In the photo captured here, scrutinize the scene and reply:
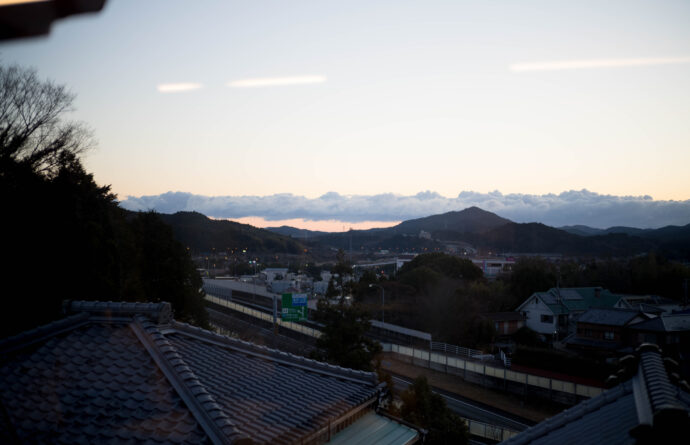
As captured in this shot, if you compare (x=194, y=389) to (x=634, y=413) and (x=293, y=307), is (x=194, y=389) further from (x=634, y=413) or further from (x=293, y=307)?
(x=293, y=307)

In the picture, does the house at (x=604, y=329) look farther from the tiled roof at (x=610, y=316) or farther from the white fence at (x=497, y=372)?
the white fence at (x=497, y=372)

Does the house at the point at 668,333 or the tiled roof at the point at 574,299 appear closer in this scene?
the house at the point at 668,333

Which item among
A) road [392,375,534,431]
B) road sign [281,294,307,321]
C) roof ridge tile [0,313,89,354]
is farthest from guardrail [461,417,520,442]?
roof ridge tile [0,313,89,354]

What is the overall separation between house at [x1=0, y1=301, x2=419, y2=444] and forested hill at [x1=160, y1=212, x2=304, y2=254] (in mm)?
45663

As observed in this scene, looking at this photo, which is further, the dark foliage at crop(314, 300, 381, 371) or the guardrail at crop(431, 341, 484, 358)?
the guardrail at crop(431, 341, 484, 358)

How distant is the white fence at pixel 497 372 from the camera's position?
16609 millimetres

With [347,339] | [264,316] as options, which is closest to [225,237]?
[264,316]

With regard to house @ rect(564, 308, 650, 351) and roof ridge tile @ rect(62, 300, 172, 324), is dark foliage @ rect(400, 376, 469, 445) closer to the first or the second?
roof ridge tile @ rect(62, 300, 172, 324)

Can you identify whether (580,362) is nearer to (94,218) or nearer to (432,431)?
(432,431)

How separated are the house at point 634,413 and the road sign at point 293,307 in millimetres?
15119

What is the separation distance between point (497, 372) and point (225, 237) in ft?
194

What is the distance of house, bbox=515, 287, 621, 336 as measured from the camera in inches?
1139

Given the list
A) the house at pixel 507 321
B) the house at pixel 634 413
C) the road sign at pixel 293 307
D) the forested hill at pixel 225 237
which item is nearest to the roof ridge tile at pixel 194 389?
the house at pixel 634 413

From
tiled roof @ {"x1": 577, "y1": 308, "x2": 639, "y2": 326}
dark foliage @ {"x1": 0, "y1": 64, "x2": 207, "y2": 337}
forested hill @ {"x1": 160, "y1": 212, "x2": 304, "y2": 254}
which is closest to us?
dark foliage @ {"x1": 0, "y1": 64, "x2": 207, "y2": 337}
